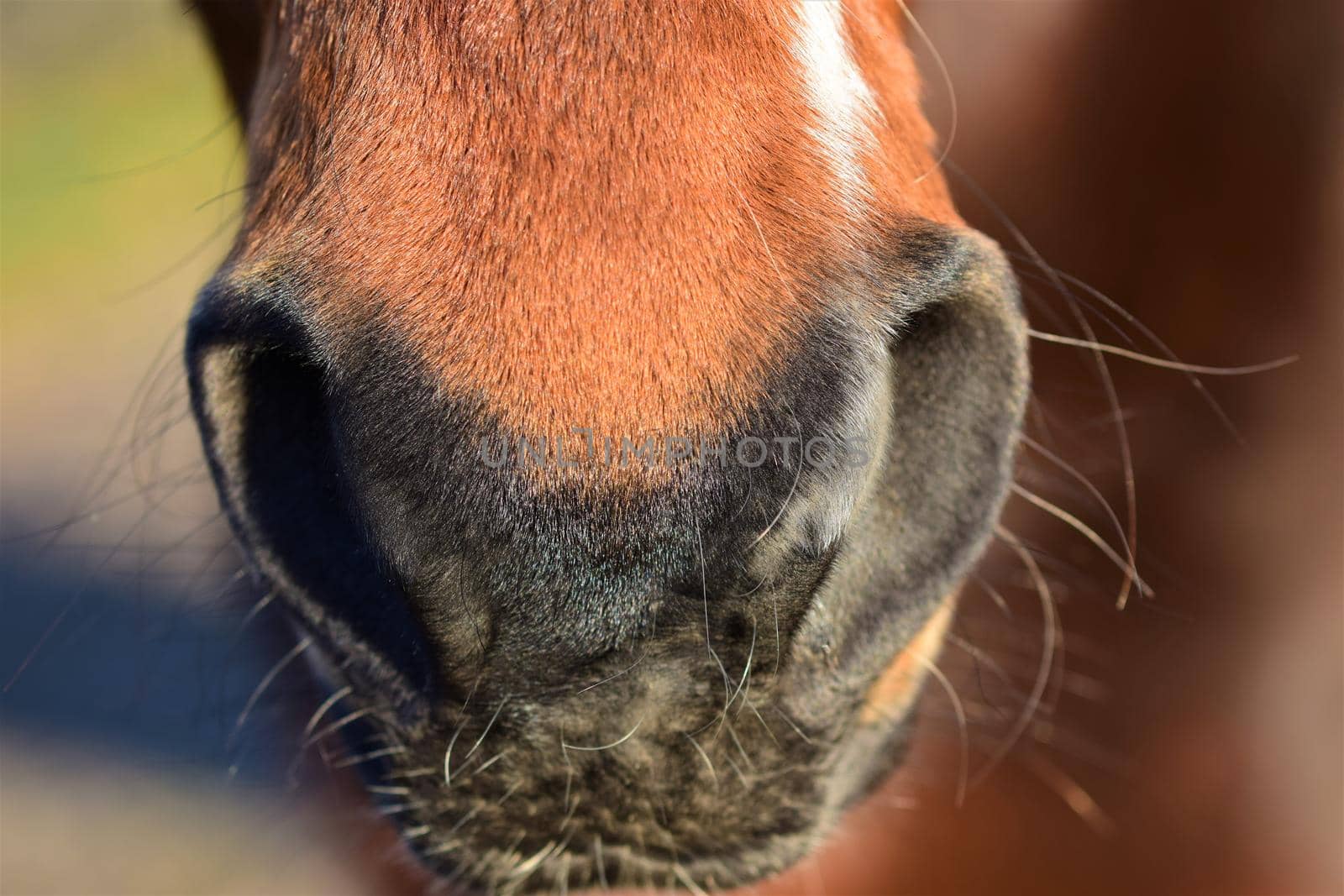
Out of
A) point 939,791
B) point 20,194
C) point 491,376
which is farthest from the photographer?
point 20,194

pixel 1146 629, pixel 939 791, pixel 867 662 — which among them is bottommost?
pixel 939 791

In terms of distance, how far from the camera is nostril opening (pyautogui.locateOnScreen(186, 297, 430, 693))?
586 mm

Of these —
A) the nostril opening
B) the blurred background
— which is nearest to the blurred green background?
the blurred background

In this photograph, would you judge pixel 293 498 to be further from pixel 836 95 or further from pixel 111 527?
pixel 111 527

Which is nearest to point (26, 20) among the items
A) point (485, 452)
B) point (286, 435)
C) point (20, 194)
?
point (20, 194)

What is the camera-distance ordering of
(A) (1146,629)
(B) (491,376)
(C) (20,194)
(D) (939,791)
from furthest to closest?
(C) (20,194) → (D) (939,791) → (A) (1146,629) → (B) (491,376)

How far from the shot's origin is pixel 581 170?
1.64 ft

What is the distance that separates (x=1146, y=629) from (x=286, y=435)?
3.28 ft

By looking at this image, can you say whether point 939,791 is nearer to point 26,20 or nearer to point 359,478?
point 359,478

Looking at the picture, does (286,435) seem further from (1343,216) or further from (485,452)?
(1343,216)

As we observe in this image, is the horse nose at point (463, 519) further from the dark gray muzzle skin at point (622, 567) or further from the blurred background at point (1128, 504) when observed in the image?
the blurred background at point (1128, 504)

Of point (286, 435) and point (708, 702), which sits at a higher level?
point (286, 435)

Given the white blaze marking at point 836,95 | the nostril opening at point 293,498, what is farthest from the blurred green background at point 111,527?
the white blaze marking at point 836,95

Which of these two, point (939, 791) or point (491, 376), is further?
point (939, 791)
